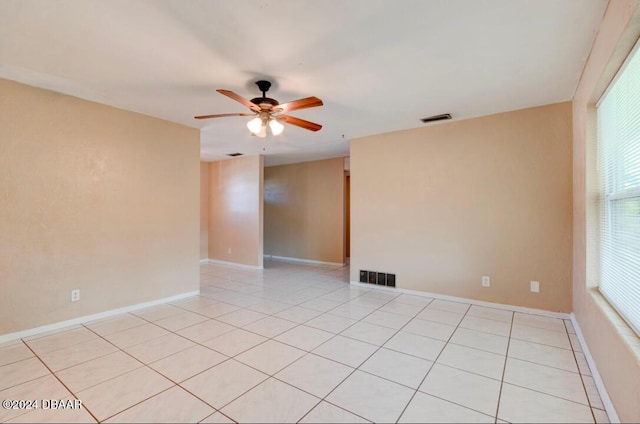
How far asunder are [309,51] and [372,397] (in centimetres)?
256

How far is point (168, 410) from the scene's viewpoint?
69.0 inches

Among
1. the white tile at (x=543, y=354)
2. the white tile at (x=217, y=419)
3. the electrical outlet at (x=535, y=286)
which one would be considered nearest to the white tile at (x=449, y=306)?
the electrical outlet at (x=535, y=286)

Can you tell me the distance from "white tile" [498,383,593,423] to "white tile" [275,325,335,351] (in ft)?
4.79

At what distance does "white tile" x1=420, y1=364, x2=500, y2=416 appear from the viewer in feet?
5.98

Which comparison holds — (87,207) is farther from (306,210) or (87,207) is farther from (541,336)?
(541,336)

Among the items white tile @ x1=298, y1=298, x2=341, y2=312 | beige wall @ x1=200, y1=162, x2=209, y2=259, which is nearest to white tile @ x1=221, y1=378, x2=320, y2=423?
white tile @ x1=298, y1=298, x2=341, y2=312

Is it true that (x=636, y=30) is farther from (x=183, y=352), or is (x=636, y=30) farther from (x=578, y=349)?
(x=183, y=352)

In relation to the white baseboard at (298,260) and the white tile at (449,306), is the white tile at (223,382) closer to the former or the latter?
the white tile at (449,306)

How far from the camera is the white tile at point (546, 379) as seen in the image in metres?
1.92

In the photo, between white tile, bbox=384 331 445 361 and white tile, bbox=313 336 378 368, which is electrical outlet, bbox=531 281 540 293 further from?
white tile, bbox=313 336 378 368

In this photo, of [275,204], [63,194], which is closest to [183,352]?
[63,194]

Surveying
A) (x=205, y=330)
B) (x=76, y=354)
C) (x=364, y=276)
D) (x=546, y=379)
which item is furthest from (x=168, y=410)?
(x=364, y=276)

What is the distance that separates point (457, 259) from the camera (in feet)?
12.9

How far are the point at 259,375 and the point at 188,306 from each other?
82.3 inches
